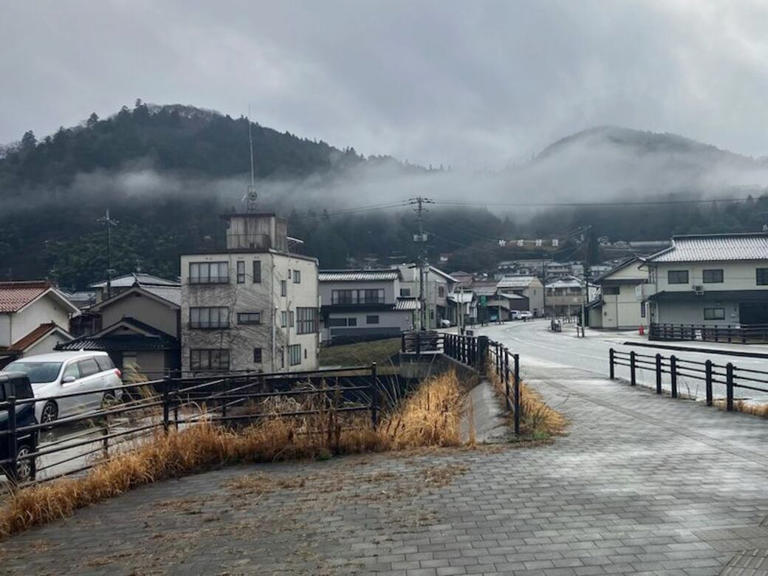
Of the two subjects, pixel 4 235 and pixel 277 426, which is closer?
pixel 277 426

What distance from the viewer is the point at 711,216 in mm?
125062

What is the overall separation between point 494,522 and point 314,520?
1.55m

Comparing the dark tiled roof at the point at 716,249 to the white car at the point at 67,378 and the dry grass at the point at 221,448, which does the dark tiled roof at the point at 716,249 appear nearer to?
the white car at the point at 67,378

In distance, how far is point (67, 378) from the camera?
1510 cm

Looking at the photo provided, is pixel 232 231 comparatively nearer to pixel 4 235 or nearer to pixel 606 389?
pixel 606 389

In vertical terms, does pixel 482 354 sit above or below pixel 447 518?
above

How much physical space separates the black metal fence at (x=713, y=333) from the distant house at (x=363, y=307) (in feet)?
85.7

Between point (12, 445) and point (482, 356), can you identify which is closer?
→ point (12, 445)

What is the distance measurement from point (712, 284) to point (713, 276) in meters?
0.61

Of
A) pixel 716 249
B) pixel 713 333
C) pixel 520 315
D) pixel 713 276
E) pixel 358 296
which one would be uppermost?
pixel 716 249

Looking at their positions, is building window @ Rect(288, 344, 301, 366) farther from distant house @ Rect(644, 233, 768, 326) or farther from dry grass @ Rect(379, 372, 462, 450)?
dry grass @ Rect(379, 372, 462, 450)

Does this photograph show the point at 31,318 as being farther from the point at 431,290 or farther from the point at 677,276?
the point at 431,290

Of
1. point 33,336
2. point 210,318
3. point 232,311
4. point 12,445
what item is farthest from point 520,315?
point 12,445

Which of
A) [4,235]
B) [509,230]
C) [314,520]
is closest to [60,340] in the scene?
[314,520]
